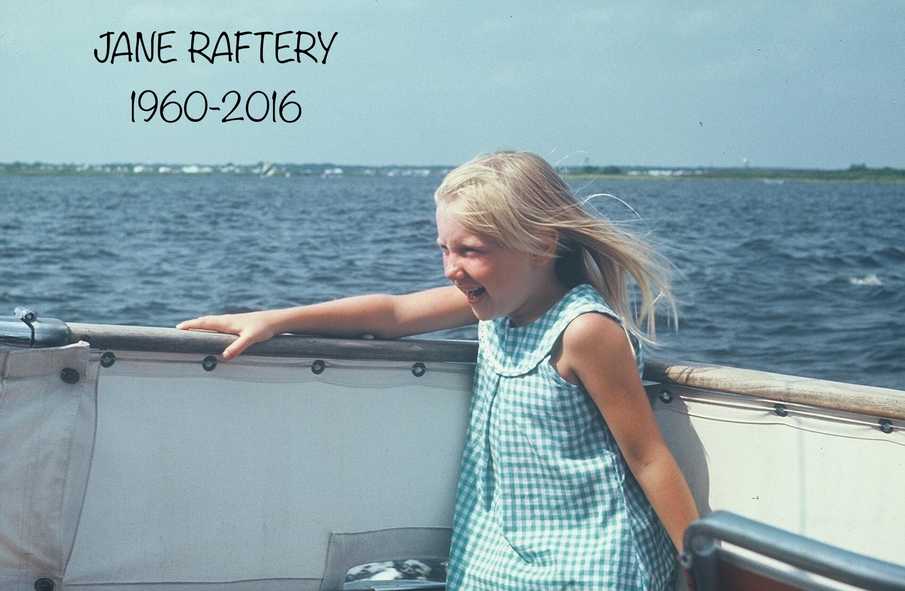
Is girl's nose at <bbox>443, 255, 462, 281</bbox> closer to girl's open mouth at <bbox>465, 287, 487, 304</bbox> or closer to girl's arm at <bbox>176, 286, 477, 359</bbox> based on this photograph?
girl's open mouth at <bbox>465, 287, 487, 304</bbox>

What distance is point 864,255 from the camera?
2153 centimetres

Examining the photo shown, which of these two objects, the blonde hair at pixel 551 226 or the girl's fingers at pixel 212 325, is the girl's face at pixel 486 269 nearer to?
the blonde hair at pixel 551 226

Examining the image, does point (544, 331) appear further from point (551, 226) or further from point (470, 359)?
point (470, 359)

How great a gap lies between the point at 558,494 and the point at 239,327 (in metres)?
0.73

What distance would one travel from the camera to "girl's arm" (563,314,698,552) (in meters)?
2.21

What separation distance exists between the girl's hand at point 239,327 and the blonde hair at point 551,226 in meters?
0.45

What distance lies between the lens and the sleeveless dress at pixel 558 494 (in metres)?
2.25

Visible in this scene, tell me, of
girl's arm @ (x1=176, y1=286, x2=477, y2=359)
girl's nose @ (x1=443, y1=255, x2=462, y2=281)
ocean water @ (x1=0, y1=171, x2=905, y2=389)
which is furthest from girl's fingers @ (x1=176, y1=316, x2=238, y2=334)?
ocean water @ (x1=0, y1=171, x2=905, y2=389)

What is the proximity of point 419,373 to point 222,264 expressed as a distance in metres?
16.3

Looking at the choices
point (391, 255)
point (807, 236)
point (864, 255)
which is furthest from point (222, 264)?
point (807, 236)

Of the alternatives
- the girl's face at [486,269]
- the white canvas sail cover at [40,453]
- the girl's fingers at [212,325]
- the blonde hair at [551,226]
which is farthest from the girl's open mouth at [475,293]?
the white canvas sail cover at [40,453]

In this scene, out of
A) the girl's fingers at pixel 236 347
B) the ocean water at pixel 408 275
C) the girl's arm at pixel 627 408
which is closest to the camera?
the girl's arm at pixel 627 408

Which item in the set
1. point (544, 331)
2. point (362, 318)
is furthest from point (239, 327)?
point (544, 331)

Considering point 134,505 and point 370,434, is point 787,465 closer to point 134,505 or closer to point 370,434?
point 370,434
